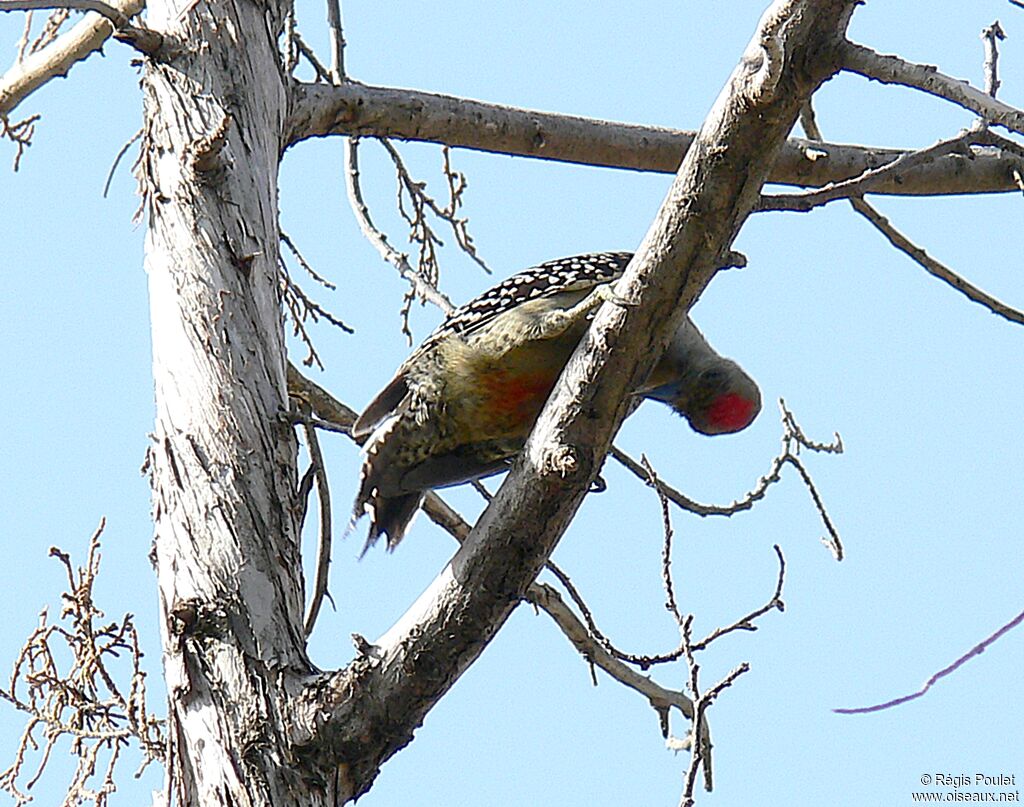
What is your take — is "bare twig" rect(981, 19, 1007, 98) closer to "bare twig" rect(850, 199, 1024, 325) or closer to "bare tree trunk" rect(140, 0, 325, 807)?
"bare twig" rect(850, 199, 1024, 325)

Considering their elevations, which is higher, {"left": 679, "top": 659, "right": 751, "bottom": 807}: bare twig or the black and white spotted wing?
the black and white spotted wing

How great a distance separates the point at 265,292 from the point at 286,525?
0.72 m

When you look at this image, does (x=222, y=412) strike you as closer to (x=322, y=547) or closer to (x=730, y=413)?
(x=322, y=547)

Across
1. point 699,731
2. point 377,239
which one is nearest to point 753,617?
point 699,731

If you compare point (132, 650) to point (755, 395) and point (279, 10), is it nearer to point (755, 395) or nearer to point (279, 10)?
point (279, 10)

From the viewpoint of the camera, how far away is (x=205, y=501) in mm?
3184

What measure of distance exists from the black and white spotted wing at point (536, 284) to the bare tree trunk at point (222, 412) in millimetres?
792

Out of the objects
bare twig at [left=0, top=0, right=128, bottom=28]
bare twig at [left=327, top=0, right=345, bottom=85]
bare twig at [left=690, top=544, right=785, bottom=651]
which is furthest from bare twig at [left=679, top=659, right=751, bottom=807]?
bare twig at [left=327, top=0, right=345, bottom=85]

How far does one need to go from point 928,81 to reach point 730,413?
232 cm

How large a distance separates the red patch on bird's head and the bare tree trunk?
1675 millimetres

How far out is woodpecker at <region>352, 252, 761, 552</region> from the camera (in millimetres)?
4098

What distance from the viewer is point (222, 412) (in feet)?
10.9

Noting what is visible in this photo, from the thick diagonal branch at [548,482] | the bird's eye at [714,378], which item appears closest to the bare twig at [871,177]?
the thick diagonal branch at [548,482]

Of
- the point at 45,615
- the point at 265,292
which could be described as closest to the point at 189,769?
the point at 45,615
